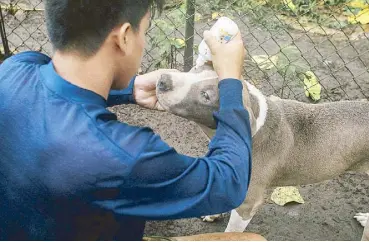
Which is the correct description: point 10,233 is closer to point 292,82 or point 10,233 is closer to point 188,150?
point 188,150

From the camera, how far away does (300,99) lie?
4832mm

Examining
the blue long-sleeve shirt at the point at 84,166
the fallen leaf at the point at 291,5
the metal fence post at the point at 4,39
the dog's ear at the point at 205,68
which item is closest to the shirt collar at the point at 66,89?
the blue long-sleeve shirt at the point at 84,166

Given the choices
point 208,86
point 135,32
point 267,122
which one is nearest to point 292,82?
point 267,122

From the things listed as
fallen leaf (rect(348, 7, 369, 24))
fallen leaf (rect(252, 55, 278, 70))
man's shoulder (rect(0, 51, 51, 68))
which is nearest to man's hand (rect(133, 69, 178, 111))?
man's shoulder (rect(0, 51, 51, 68))

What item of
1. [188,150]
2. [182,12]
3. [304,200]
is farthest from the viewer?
[182,12]

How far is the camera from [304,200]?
13.2 ft

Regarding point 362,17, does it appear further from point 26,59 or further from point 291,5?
point 26,59

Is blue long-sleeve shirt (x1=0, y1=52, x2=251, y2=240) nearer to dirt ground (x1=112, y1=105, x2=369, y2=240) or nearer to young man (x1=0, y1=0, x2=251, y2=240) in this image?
young man (x1=0, y1=0, x2=251, y2=240)

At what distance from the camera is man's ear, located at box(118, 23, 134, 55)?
1886 mm

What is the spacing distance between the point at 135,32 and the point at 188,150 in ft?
7.92

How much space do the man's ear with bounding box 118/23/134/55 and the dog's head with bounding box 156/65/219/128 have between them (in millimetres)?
942

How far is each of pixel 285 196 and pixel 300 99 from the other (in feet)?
3.76

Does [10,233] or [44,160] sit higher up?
[44,160]

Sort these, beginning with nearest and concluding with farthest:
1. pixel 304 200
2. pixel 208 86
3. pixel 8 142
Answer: pixel 8 142 → pixel 208 86 → pixel 304 200
